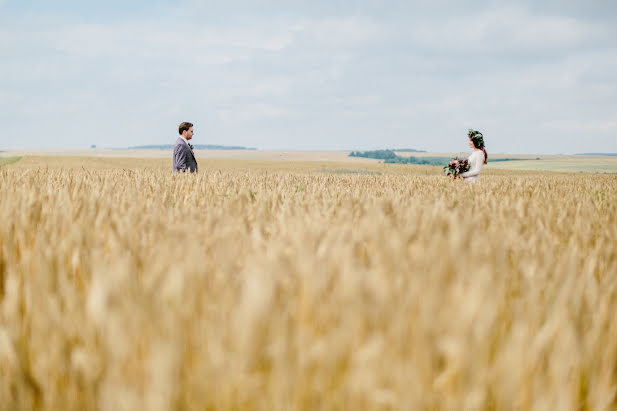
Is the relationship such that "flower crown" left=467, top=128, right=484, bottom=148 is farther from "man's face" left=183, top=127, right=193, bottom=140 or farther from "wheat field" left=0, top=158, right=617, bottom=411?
"wheat field" left=0, top=158, right=617, bottom=411

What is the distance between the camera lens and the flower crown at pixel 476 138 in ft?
28.7

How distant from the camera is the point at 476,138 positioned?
8.81 meters

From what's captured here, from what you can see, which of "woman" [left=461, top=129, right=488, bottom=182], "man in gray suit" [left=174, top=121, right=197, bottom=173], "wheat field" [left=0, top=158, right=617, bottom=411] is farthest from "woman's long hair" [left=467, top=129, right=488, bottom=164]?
"wheat field" [left=0, top=158, right=617, bottom=411]

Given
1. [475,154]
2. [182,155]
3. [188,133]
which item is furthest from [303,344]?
[188,133]

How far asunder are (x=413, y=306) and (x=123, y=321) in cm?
57

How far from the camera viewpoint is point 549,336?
0.90 meters

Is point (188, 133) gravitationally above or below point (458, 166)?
Answer: above

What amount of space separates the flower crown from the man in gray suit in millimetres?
5812

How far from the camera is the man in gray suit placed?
9.49 metres

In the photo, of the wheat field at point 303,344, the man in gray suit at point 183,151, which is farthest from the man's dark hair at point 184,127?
the wheat field at point 303,344

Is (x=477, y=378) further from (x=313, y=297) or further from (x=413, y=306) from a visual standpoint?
(x=313, y=297)

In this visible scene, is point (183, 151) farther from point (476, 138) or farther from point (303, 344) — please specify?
point (303, 344)

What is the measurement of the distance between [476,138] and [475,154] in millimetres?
331

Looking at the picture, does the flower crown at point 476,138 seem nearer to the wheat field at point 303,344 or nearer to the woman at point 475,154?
the woman at point 475,154
